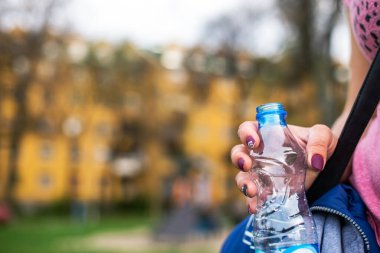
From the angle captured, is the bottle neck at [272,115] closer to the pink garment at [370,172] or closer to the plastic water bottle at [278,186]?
the plastic water bottle at [278,186]

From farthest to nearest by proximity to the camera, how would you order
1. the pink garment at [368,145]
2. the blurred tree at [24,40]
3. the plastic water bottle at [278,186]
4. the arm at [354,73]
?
the blurred tree at [24,40] < the arm at [354,73] < the pink garment at [368,145] < the plastic water bottle at [278,186]

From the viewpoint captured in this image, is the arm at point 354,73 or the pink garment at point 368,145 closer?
the pink garment at point 368,145

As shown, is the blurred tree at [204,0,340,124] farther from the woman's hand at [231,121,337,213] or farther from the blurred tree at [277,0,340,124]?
the woman's hand at [231,121,337,213]

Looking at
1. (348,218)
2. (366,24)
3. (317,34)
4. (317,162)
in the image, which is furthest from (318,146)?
(317,34)

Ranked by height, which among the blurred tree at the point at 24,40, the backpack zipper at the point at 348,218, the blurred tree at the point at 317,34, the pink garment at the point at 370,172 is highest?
the blurred tree at the point at 24,40

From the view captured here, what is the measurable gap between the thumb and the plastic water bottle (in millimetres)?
31

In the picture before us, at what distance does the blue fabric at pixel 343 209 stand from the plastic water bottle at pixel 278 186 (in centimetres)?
6

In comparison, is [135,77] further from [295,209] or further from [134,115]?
[295,209]

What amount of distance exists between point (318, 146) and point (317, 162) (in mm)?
43

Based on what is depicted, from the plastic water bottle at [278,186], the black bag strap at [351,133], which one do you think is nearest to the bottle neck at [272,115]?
the plastic water bottle at [278,186]

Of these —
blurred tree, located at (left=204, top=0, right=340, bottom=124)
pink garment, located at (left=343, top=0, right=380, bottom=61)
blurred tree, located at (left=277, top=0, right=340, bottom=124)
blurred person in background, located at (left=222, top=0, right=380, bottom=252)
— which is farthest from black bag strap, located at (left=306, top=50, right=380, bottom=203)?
blurred tree, located at (left=277, top=0, right=340, bottom=124)

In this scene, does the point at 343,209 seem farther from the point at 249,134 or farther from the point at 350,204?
the point at 249,134

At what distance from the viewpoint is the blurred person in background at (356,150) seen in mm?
1036

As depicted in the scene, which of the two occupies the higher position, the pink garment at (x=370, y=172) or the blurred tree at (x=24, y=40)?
the blurred tree at (x=24, y=40)
